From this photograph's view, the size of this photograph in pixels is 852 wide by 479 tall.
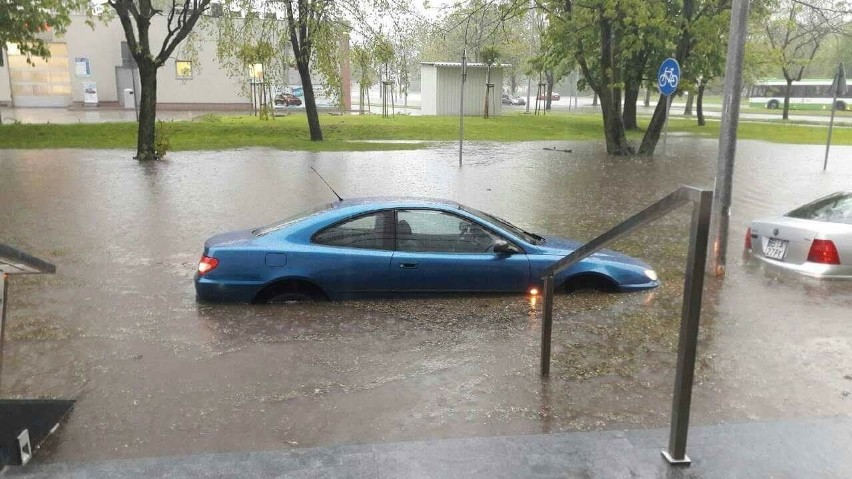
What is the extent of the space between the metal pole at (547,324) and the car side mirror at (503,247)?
213 centimetres

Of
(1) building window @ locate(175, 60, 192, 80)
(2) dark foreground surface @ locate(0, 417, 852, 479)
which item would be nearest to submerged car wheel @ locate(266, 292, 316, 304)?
(2) dark foreground surface @ locate(0, 417, 852, 479)

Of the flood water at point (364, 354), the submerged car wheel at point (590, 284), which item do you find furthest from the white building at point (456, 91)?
the submerged car wheel at point (590, 284)

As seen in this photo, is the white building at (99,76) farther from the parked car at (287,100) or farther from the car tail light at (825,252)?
the car tail light at (825,252)

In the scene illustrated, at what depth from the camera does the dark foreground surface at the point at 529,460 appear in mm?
3568

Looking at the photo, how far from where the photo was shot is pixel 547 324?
5.20m

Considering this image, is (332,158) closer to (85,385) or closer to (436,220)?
(436,220)

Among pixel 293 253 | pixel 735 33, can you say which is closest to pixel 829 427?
pixel 293 253

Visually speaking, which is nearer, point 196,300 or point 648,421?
point 648,421

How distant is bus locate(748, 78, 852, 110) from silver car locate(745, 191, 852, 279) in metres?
54.7

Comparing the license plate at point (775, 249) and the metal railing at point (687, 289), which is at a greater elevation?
the metal railing at point (687, 289)

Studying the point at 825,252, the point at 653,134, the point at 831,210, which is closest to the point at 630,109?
the point at 653,134

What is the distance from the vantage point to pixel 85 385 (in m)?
5.24

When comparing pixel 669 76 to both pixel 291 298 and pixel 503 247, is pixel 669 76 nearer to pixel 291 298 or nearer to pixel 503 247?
pixel 503 247

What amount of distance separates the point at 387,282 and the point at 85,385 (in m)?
3.04
